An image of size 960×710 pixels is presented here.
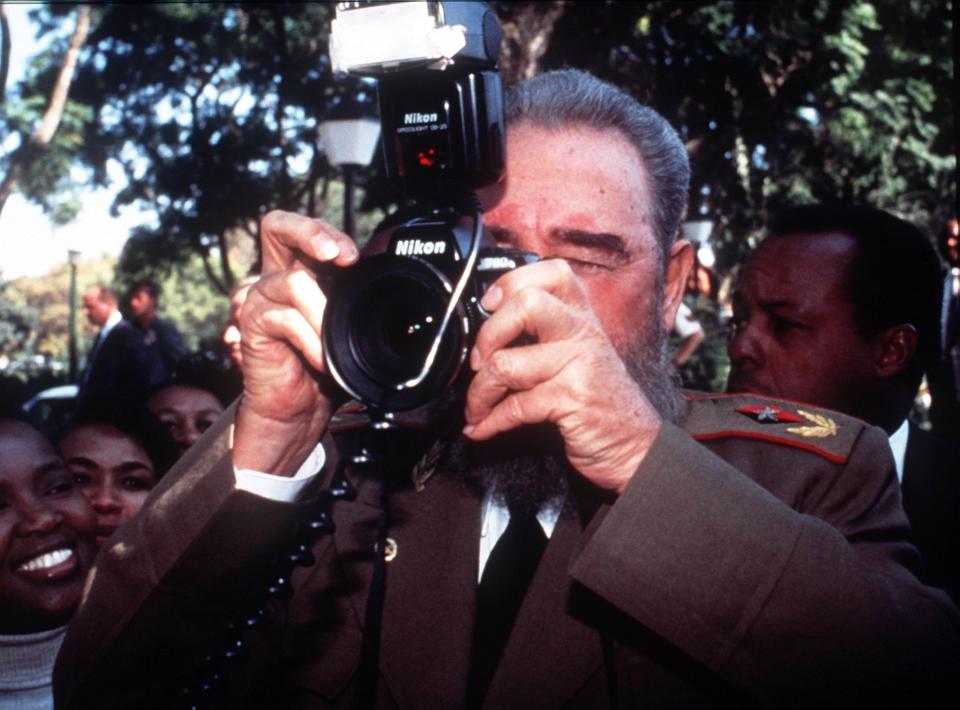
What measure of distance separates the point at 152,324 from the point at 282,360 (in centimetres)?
844

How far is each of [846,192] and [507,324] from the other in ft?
42.3

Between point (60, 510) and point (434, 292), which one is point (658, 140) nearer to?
point (434, 292)

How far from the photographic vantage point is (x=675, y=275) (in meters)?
2.50

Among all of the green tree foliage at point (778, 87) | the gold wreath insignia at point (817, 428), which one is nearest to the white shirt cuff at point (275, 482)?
the gold wreath insignia at point (817, 428)

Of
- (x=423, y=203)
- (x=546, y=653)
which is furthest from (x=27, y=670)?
(x=423, y=203)

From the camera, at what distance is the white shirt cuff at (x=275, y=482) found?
1705 mm

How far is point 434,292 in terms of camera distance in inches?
57.8

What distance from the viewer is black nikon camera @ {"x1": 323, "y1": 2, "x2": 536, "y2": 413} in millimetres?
1469

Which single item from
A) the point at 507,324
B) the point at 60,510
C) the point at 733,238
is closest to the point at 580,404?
the point at 507,324

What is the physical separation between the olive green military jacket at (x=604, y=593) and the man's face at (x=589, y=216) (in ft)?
0.99

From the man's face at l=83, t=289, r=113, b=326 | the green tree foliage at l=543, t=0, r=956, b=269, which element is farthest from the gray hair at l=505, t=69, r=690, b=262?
the man's face at l=83, t=289, r=113, b=326

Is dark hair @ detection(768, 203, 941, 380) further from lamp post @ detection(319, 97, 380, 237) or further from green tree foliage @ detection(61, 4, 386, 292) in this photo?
green tree foliage @ detection(61, 4, 386, 292)

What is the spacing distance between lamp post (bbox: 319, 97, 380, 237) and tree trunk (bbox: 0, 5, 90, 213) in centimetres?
836

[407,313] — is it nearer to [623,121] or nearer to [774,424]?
[774,424]
